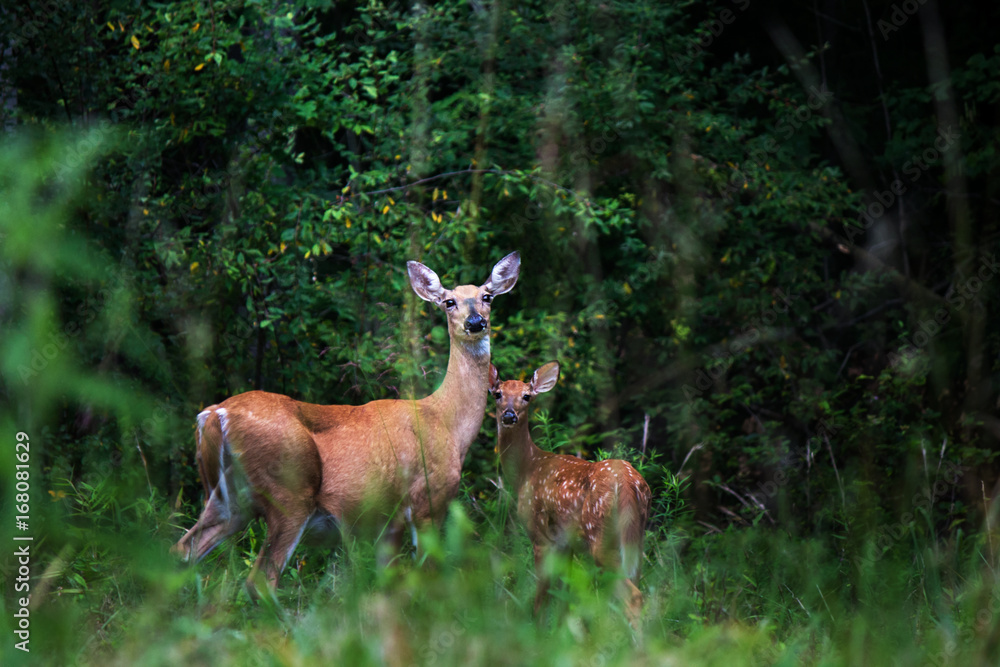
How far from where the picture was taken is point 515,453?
16.1 feet

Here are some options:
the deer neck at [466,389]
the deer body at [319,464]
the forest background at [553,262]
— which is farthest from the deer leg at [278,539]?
the deer neck at [466,389]

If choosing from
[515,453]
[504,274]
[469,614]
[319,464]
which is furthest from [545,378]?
[469,614]

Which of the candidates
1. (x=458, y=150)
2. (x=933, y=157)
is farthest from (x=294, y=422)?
(x=933, y=157)

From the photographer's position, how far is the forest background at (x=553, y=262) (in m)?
4.44

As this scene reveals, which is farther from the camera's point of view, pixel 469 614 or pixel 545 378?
pixel 545 378

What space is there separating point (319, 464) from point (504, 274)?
1.43 meters

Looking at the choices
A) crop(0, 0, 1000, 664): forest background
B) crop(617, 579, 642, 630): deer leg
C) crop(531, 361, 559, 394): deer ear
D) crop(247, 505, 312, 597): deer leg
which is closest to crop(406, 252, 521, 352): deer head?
crop(531, 361, 559, 394): deer ear

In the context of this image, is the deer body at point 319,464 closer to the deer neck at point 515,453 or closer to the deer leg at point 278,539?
the deer leg at point 278,539

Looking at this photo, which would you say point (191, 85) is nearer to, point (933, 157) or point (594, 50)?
point (594, 50)

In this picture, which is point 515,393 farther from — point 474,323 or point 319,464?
point 319,464

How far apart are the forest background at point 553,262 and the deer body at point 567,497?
17 centimetres

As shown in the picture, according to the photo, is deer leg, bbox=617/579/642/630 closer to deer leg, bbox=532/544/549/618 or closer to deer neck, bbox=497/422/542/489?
deer leg, bbox=532/544/549/618

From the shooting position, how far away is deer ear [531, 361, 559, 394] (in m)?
5.01

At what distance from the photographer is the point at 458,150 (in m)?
7.25
